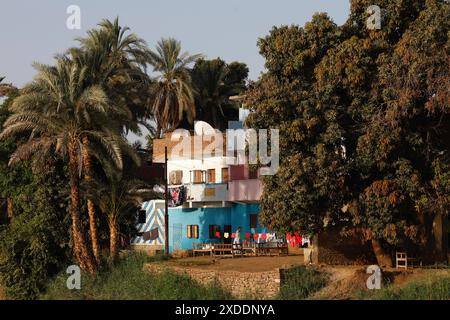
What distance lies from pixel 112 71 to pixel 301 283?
2034 cm

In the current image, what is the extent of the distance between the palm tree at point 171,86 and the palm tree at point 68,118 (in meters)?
24.3

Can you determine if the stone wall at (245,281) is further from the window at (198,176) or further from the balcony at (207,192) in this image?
the window at (198,176)

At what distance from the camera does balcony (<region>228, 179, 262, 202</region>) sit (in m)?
51.1

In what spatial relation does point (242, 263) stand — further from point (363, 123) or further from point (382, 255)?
point (363, 123)

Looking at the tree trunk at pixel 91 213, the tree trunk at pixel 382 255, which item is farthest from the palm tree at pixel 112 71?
the tree trunk at pixel 382 255

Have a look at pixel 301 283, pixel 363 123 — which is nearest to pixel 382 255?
pixel 301 283

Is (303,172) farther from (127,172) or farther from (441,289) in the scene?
(127,172)

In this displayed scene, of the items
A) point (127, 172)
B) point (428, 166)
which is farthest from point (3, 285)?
point (428, 166)

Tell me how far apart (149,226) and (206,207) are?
12.2 feet

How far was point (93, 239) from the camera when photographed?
151ft

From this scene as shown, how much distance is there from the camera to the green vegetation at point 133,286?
38688mm

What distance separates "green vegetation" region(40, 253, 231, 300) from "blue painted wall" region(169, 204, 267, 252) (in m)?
9.61

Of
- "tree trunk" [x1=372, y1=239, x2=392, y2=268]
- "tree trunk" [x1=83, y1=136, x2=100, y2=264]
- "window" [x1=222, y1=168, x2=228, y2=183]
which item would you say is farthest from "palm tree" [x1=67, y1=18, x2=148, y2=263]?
"tree trunk" [x1=372, y1=239, x2=392, y2=268]

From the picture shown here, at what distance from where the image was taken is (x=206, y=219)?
55844 mm
